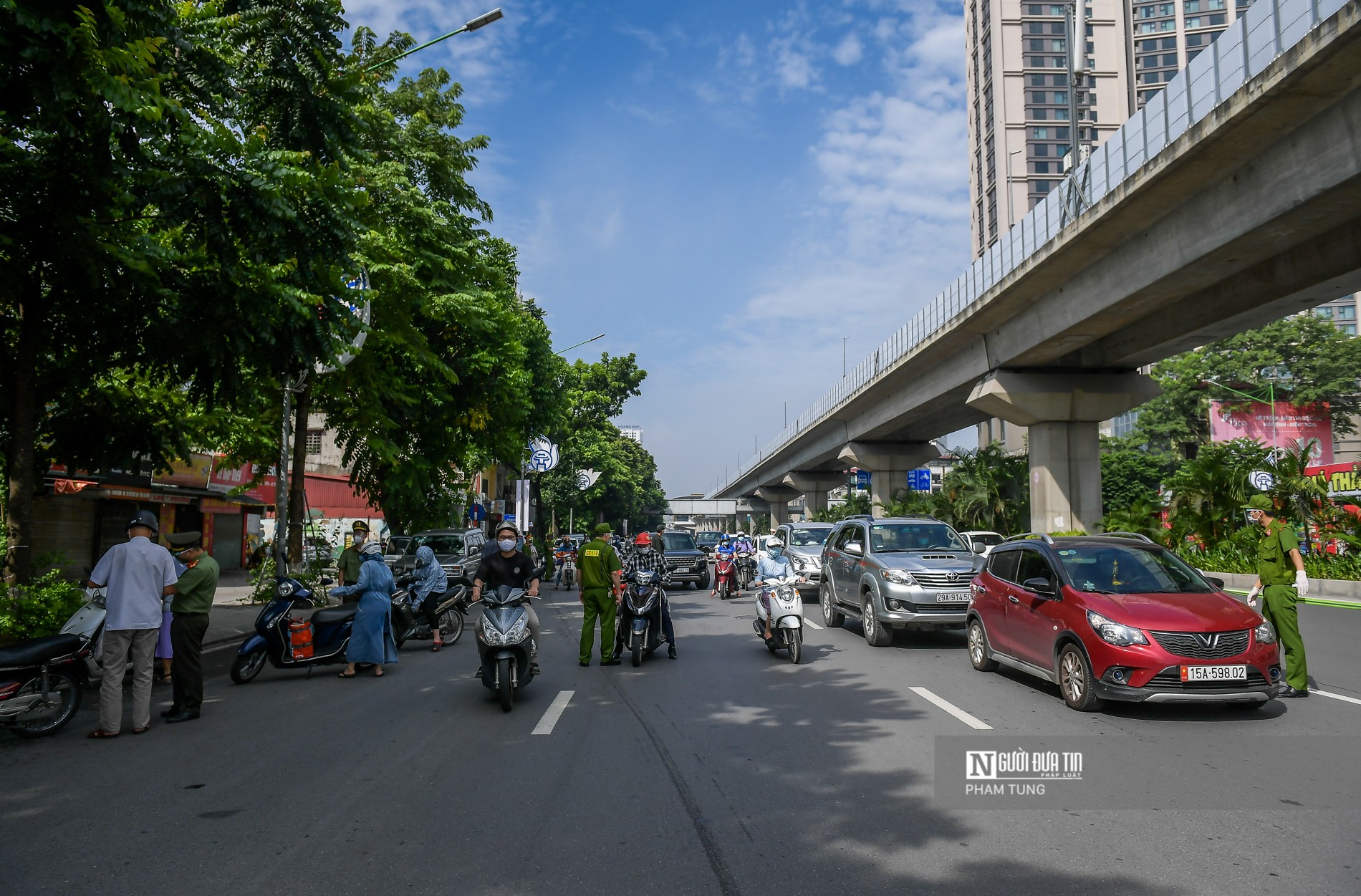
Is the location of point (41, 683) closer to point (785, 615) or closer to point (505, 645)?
point (505, 645)

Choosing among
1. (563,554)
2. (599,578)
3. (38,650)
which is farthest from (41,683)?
(563,554)

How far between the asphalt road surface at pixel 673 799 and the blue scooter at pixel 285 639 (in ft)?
2.79

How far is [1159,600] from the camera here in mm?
7992

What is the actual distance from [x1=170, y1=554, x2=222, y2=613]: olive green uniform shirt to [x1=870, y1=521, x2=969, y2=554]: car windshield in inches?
355

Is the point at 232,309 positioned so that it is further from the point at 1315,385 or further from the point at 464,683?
the point at 1315,385

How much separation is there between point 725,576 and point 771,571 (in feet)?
38.6

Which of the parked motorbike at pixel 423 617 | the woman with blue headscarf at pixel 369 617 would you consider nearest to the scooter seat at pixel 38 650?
the woman with blue headscarf at pixel 369 617

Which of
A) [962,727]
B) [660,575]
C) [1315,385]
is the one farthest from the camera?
[1315,385]

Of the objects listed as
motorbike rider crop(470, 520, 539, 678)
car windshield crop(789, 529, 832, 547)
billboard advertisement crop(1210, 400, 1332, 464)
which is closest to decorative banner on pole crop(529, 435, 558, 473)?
car windshield crop(789, 529, 832, 547)

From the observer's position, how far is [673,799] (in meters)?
5.59

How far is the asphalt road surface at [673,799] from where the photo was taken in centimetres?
432

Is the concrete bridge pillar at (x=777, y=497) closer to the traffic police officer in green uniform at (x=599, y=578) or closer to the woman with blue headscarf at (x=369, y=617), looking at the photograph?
the traffic police officer in green uniform at (x=599, y=578)

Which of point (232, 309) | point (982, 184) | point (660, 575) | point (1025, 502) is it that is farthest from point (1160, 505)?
point (982, 184)

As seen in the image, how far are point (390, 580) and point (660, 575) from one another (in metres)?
3.30
